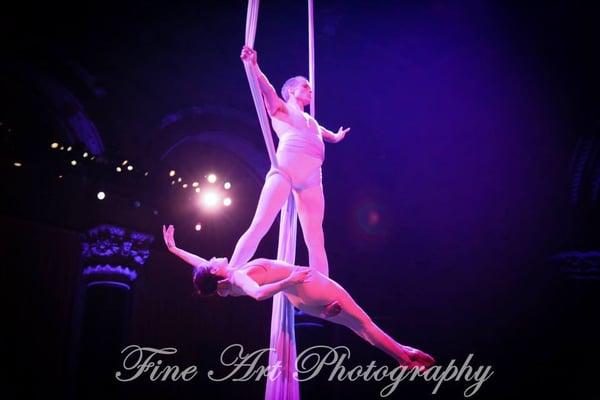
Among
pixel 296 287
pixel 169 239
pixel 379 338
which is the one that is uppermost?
pixel 169 239

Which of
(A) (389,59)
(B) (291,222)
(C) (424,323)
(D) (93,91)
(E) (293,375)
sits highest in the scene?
(A) (389,59)

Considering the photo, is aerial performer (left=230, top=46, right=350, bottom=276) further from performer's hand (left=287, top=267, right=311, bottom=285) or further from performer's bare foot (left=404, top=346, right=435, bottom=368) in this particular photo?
performer's bare foot (left=404, top=346, right=435, bottom=368)

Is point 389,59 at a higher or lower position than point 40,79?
higher

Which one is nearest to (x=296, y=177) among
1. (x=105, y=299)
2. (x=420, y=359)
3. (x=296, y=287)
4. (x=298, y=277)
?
(x=296, y=287)

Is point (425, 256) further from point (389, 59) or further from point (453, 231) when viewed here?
point (389, 59)

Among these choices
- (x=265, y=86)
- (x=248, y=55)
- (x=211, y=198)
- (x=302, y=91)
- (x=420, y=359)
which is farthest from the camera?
(x=211, y=198)

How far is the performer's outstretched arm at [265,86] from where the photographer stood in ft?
12.8

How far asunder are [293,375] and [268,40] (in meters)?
5.19

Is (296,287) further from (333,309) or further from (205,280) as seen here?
(205,280)

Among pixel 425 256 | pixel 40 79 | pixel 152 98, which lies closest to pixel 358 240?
pixel 425 256

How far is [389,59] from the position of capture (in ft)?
27.6

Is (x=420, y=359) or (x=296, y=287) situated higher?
Result: (x=296, y=287)

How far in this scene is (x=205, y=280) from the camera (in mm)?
3791

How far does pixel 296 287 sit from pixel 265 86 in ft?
4.43
